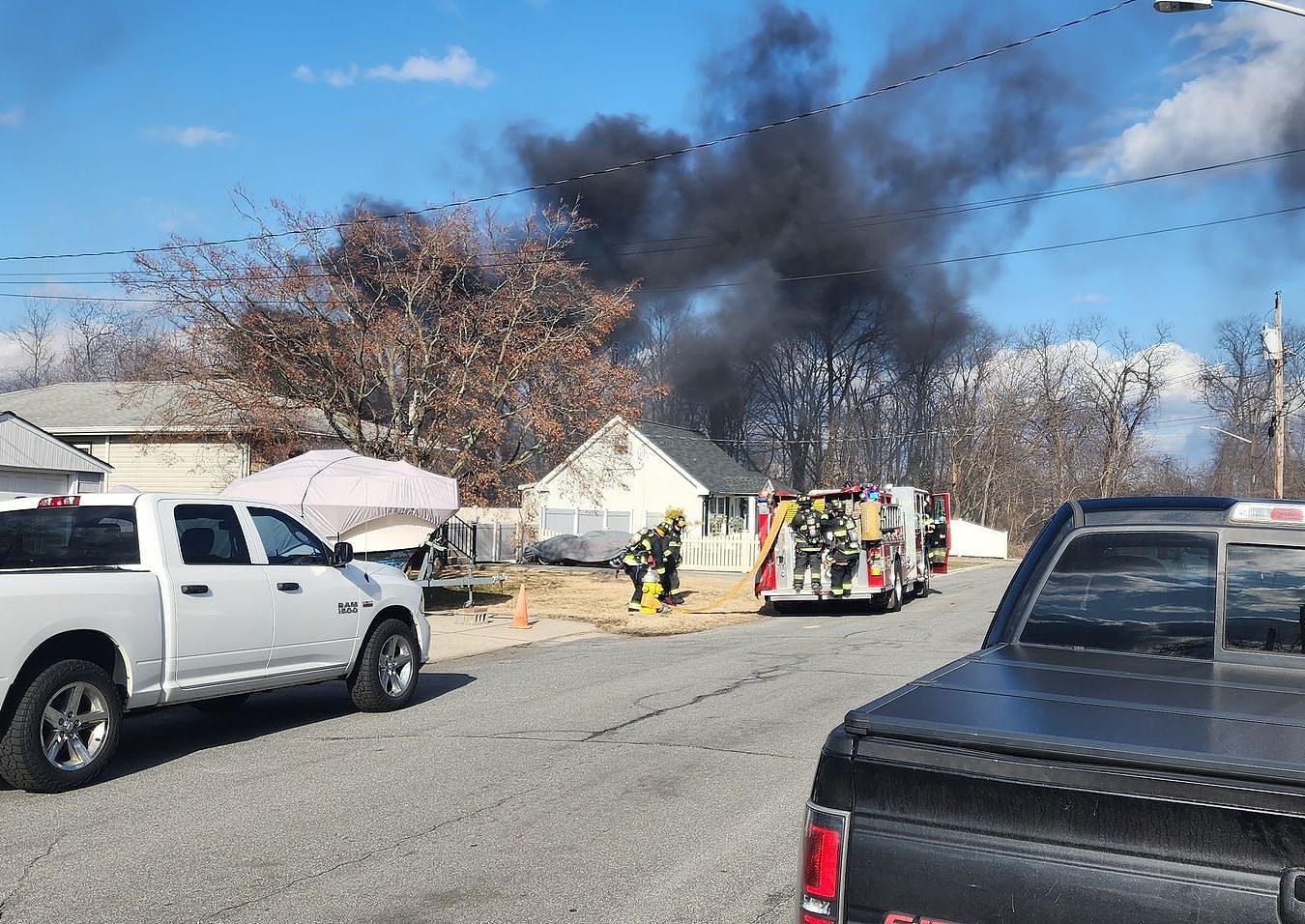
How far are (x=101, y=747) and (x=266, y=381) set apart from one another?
17.6 m

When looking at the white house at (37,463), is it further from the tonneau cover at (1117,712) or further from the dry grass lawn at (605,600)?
the tonneau cover at (1117,712)

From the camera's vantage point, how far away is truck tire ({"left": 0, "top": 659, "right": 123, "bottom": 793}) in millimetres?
6355

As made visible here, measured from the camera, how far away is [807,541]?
19094mm

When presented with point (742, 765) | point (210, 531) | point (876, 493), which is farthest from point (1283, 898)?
point (876, 493)

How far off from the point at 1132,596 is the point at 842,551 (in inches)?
592

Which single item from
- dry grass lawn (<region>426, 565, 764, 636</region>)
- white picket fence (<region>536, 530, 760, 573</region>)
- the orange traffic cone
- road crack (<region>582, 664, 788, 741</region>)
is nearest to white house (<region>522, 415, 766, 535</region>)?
white picket fence (<region>536, 530, 760, 573</region>)

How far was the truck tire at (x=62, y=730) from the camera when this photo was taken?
636 centimetres

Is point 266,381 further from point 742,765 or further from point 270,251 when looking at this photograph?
point 742,765

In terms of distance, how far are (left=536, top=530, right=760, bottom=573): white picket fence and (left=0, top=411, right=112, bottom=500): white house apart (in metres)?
16.1

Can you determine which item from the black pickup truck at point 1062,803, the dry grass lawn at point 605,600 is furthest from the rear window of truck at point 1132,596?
the dry grass lawn at point 605,600

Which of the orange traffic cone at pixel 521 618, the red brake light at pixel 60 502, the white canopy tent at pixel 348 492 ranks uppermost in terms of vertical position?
the white canopy tent at pixel 348 492

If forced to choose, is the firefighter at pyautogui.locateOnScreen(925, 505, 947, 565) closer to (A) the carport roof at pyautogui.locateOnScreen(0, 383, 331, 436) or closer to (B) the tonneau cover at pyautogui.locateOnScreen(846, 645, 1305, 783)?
(A) the carport roof at pyautogui.locateOnScreen(0, 383, 331, 436)

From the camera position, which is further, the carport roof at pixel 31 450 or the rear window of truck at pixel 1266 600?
the carport roof at pixel 31 450

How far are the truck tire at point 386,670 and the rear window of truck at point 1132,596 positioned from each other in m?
6.31
